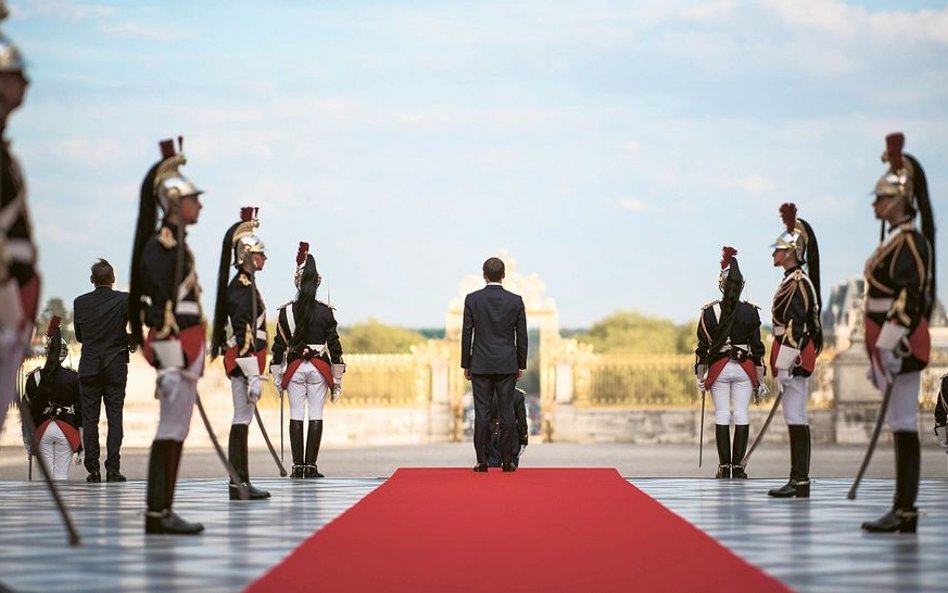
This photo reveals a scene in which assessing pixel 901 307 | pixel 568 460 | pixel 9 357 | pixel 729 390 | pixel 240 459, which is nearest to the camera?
pixel 9 357

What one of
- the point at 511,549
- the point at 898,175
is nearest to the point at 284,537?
the point at 511,549

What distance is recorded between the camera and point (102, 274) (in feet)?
53.2

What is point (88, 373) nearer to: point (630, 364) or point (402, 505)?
point (402, 505)

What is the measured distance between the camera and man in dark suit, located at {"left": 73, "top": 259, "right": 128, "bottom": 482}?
52.5 feet

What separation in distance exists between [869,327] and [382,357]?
79.2 feet

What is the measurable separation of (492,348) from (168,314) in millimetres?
6394

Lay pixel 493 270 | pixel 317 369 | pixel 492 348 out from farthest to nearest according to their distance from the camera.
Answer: pixel 317 369
pixel 493 270
pixel 492 348

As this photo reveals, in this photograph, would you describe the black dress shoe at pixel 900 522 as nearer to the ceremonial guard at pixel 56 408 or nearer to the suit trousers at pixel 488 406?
the suit trousers at pixel 488 406

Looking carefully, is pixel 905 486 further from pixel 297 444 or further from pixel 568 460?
pixel 568 460

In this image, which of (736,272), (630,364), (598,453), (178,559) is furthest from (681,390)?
(178,559)

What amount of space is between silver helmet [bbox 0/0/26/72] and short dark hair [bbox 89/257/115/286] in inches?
325

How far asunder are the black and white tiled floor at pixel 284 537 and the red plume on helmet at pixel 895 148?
237 cm

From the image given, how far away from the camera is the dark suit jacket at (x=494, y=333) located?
619 inches

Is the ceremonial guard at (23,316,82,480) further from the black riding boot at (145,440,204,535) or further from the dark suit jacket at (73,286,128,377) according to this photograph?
the black riding boot at (145,440,204,535)
